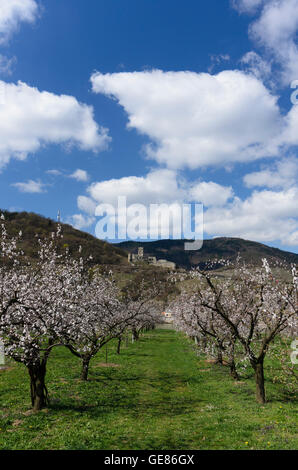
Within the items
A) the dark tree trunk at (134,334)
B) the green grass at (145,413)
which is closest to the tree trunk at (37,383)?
the green grass at (145,413)

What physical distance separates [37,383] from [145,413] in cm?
583

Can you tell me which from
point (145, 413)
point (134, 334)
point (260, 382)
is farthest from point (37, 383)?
point (134, 334)

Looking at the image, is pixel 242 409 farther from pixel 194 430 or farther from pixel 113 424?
pixel 113 424

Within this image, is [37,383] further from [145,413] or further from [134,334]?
[134,334]

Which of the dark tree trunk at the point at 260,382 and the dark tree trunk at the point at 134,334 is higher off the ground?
the dark tree trunk at the point at 260,382

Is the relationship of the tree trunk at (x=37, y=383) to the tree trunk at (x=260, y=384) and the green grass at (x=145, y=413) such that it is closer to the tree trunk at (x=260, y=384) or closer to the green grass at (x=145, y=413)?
the green grass at (x=145, y=413)

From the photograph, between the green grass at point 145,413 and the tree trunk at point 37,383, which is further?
the tree trunk at point 37,383

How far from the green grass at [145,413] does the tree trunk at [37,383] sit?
0.52 metres

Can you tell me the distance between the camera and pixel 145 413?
17.1m

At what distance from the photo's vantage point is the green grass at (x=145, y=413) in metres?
12.4

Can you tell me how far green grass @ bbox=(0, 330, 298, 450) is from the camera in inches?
490

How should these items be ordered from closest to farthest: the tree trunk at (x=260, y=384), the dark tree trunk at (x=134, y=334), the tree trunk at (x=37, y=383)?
the tree trunk at (x=37, y=383) → the tree trunk at (x=260, y=384) → the dark tree trunk at (x=134, y=334)

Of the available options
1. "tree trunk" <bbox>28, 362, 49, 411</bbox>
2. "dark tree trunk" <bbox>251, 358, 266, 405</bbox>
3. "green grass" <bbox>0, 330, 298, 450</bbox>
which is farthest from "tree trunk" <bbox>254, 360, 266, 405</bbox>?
"tree trunk" <bbox>28, 362, 49, 411</bbox>

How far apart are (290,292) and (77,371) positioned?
19.1 m
